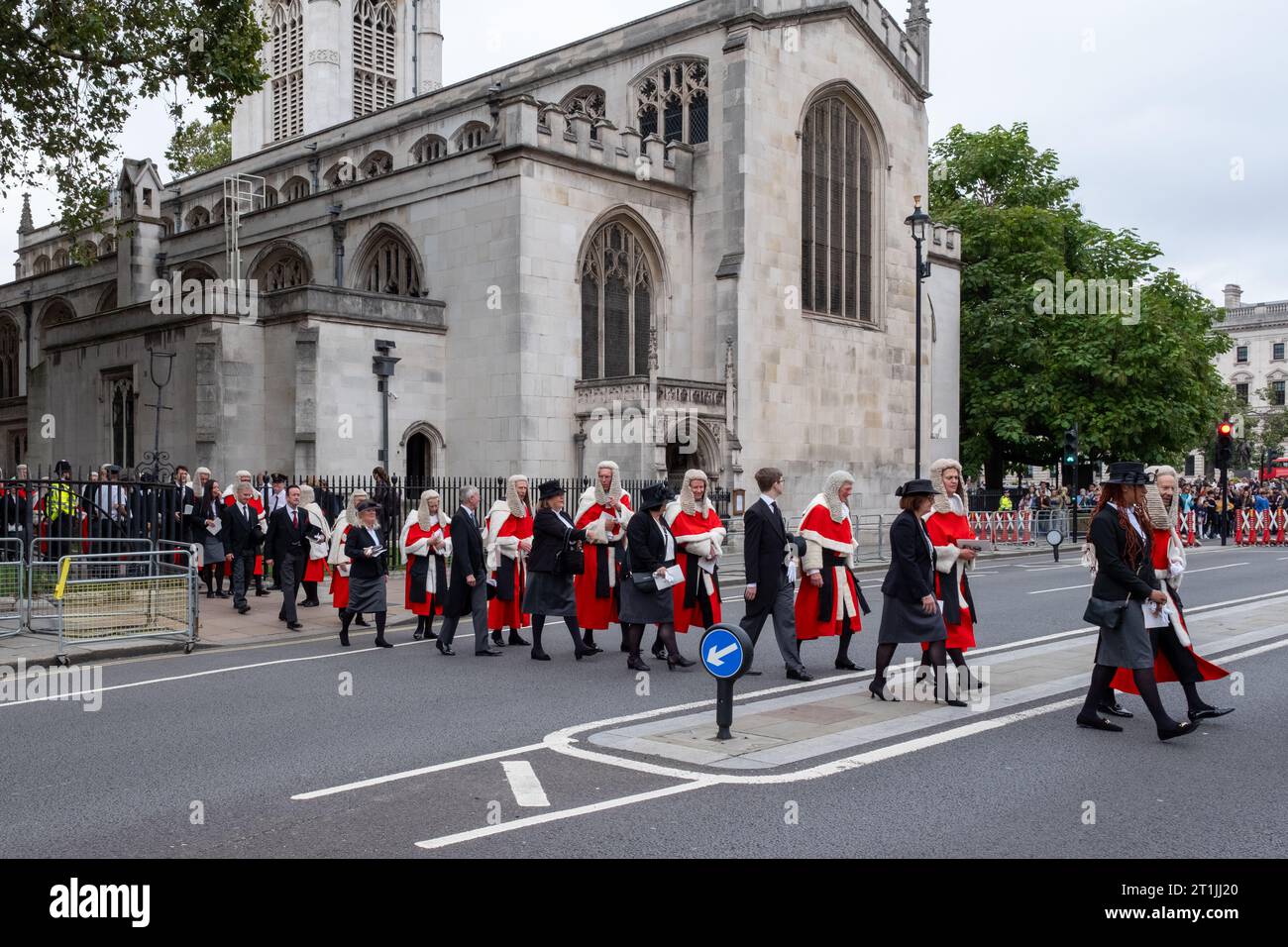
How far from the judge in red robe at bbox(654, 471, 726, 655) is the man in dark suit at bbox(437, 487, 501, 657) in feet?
6.92

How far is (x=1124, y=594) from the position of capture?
808cm

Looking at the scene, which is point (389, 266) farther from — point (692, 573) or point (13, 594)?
point (692, 573)

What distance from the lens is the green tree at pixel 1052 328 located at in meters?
39.9

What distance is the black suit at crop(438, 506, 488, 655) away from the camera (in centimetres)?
1238

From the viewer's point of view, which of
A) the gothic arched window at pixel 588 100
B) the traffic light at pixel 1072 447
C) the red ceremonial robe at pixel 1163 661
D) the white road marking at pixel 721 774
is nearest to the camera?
the white road marking at pixel 721 774

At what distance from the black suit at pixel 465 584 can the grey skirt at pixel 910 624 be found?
4643mm

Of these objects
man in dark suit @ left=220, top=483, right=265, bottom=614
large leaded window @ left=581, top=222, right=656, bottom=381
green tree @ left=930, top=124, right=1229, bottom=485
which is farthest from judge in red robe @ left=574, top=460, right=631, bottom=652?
green tree @ left=930, top=124, right=1229, bottom=485

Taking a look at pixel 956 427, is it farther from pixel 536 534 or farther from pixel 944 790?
pixel 944 790

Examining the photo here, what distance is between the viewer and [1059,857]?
5441 millimetres

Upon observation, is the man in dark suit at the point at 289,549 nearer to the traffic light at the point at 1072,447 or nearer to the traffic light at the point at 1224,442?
the traffic light at the point at 1072,447

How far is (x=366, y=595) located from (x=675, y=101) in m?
24.8

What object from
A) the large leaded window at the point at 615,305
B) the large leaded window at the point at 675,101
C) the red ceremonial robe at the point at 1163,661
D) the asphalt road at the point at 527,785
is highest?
the large leaded window at the point at 675,101

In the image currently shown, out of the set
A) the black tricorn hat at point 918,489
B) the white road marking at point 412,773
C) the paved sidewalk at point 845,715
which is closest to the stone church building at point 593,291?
the paved sidewalk at point 845,715
